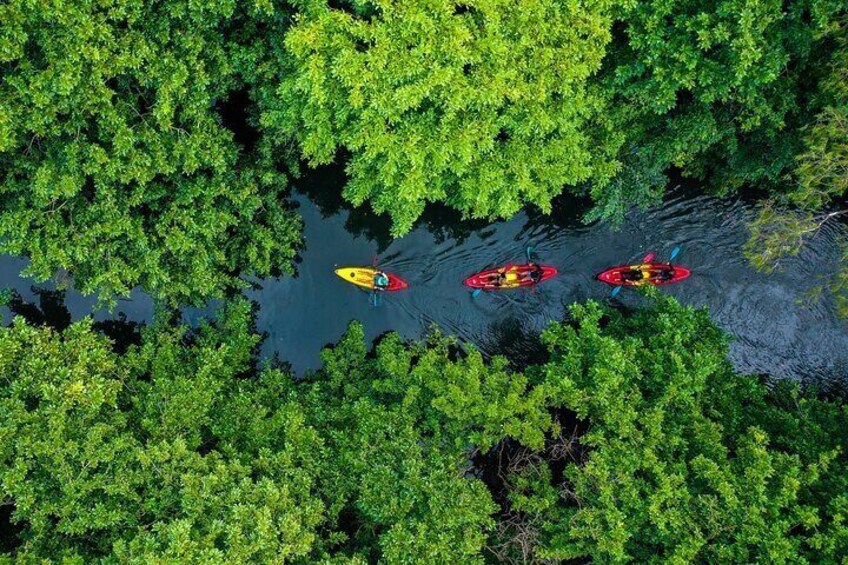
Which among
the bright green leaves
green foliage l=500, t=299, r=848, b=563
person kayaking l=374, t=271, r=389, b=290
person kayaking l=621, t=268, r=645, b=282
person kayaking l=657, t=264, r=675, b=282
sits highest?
the bright green leaves

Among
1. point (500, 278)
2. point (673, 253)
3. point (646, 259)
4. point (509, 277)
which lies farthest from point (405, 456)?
point (673, 253)

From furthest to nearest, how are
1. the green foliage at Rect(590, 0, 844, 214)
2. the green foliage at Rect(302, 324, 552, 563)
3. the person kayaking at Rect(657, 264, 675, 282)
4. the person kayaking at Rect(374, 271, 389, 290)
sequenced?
the person kayaking at Rect(657, 264, 675, 282)
the person kayaking at Rect(374, 271, 389, 290)
the green foliage at Rect(590, 0, 844, 214)
the green foliage at Rect(302, 324, 552, 563)

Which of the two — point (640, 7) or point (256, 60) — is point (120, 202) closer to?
point (256, 60)

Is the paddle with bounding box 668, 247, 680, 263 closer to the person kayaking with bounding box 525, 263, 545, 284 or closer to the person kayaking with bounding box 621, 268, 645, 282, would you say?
the person kayaking with bounding box 621, 268, 645, 282

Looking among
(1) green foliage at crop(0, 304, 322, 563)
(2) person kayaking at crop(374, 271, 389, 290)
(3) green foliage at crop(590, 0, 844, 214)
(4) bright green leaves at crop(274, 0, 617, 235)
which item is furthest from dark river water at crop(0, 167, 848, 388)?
(1) green foliage at crop(0, 304, 322, 563)

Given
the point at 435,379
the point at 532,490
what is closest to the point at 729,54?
the point at 435,379
